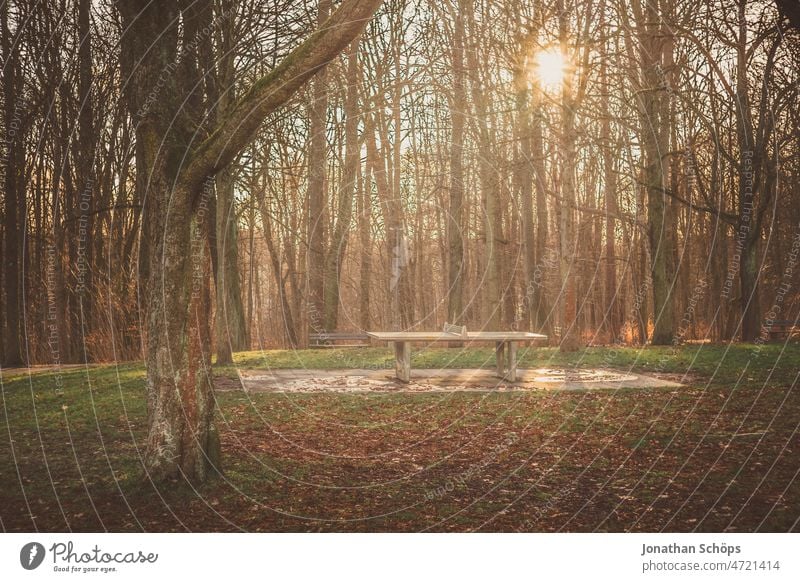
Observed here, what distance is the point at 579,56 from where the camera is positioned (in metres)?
15.0

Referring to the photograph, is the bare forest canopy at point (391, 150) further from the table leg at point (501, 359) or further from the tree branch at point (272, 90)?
the table leg at point (501, 359)

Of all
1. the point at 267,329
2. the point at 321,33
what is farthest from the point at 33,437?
the point at 267,329

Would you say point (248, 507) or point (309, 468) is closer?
point (248, 507)

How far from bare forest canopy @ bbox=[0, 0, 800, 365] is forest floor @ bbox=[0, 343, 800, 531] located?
5.85 ft

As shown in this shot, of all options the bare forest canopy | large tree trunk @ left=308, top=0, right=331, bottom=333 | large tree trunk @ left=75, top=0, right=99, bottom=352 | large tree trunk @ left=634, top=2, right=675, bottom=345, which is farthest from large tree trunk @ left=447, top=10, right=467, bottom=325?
large tree trunk @ left=75, top=0, right=99, bottom=352

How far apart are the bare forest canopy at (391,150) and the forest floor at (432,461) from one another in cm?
178

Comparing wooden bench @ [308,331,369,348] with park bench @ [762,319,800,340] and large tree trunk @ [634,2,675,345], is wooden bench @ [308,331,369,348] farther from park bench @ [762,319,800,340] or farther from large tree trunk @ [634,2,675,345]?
park bench @ [762,319,800,340]

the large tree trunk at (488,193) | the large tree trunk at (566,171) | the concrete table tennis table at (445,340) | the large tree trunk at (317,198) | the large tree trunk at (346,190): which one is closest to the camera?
the concrete table tennis table at (445,340)

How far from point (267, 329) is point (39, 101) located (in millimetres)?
26726

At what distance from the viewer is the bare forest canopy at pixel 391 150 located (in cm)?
1135

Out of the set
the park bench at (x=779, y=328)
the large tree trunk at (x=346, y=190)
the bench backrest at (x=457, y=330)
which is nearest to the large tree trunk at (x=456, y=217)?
the large tree trunk at (x=346, y=190)

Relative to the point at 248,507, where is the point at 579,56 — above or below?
above

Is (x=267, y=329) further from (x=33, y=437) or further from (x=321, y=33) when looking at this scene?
(x=321, y=33)

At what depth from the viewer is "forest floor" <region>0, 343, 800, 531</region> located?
4879mm
